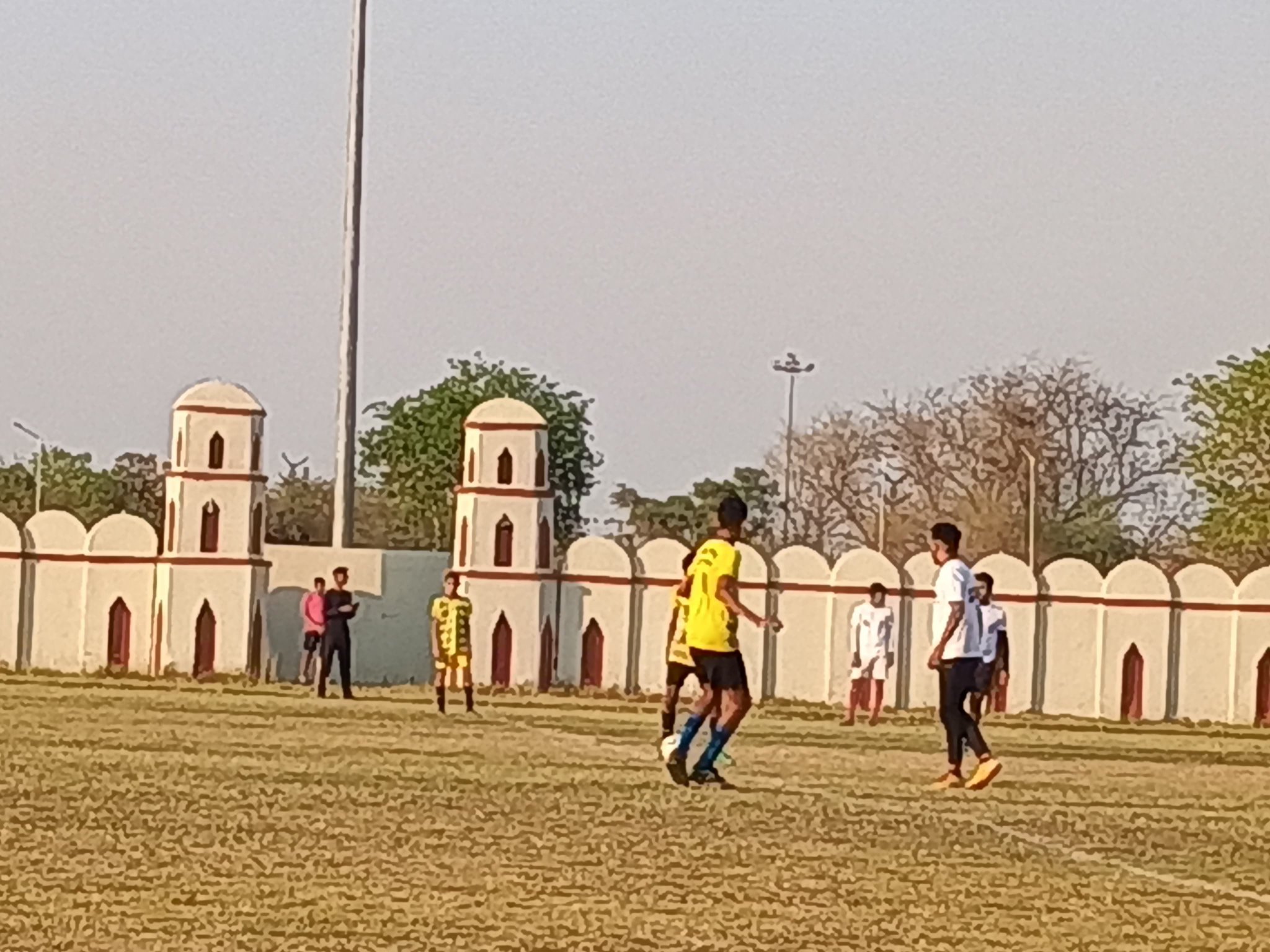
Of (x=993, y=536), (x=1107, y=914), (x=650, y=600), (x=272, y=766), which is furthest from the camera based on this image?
(x=993, y=536)

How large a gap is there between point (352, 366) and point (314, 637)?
7.42 meters

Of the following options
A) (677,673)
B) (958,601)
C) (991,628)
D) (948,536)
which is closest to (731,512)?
(948,536)

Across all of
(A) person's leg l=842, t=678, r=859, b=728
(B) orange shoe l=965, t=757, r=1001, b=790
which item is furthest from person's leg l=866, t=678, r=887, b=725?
(B) orange shoe l=965, t=757, r=1001, b=790

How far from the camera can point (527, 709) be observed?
38.0m

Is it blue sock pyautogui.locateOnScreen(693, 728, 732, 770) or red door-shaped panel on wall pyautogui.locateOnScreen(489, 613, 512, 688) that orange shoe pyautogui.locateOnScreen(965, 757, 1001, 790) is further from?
red door-shaped panel on wall pyautogui.locateOnScreen(489, 613, 512, 688)

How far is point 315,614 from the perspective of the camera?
Result: 4203cm

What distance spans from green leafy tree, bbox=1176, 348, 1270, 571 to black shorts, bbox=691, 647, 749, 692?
4770 cm

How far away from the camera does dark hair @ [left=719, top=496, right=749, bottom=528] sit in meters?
20.6

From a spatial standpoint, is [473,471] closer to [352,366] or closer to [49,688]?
[352,366]

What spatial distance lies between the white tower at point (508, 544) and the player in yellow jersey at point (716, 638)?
24557mm

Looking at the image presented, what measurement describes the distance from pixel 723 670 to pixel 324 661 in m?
18.8

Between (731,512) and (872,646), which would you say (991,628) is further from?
(731,512)

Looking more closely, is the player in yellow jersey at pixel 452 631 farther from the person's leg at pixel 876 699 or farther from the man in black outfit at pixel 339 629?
the person's leg at pixel 876 699

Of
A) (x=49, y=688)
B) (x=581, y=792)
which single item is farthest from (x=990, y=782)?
(x=49, y=688)
